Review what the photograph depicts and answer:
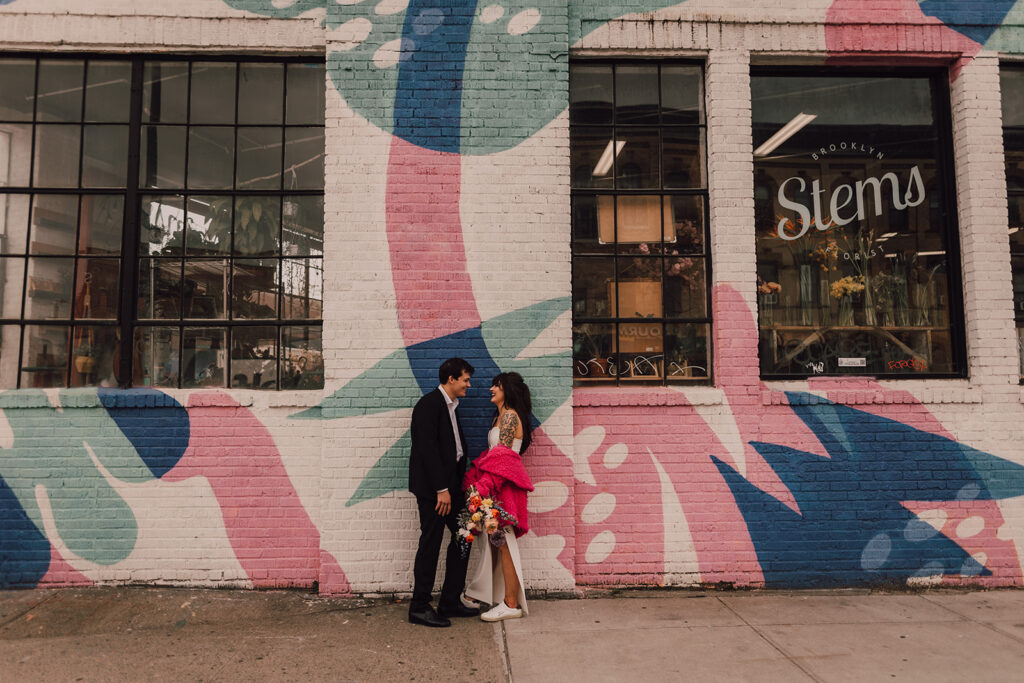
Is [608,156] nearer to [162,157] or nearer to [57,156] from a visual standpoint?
[162,157]

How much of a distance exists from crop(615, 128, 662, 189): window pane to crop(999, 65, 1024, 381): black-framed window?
3.19 metres

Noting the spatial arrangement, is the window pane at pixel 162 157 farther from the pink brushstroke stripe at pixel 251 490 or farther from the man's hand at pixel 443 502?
the man's hand at pixel 443 502

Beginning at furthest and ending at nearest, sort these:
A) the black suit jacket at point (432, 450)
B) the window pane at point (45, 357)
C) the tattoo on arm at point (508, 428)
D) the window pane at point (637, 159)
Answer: the window pane at point (637, 159)
the window pane at point (45, 357)
the tattoo on arm at point (508, 428)
the black suit jacket at point (432, 450)

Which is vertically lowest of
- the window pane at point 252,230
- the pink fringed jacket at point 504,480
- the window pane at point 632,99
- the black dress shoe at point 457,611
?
the black dress shoe at point 457,611

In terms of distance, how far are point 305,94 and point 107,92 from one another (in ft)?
5.83

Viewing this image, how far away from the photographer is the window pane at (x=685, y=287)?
591 centimetres

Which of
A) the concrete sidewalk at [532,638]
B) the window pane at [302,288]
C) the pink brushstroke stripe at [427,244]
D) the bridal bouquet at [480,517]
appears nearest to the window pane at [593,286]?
the pink brushstroke stripe at [427,244]

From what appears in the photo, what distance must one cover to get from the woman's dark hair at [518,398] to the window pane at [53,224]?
407cm

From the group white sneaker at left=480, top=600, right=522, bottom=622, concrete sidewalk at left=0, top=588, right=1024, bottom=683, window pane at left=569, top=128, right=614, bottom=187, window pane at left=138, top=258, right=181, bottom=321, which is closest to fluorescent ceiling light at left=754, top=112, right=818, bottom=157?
window pane at left=569, top=128, right=614, bottom=187

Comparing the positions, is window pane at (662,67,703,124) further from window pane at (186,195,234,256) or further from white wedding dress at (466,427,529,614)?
window pane at (186,195,234,256)

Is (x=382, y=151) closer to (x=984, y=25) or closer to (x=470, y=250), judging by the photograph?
(x=470, y=250)

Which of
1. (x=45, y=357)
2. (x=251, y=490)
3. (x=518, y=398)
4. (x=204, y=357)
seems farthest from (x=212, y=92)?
(x=518, y=398)

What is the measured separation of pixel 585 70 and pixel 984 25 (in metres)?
3.59

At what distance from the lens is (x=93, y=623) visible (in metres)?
4.80
